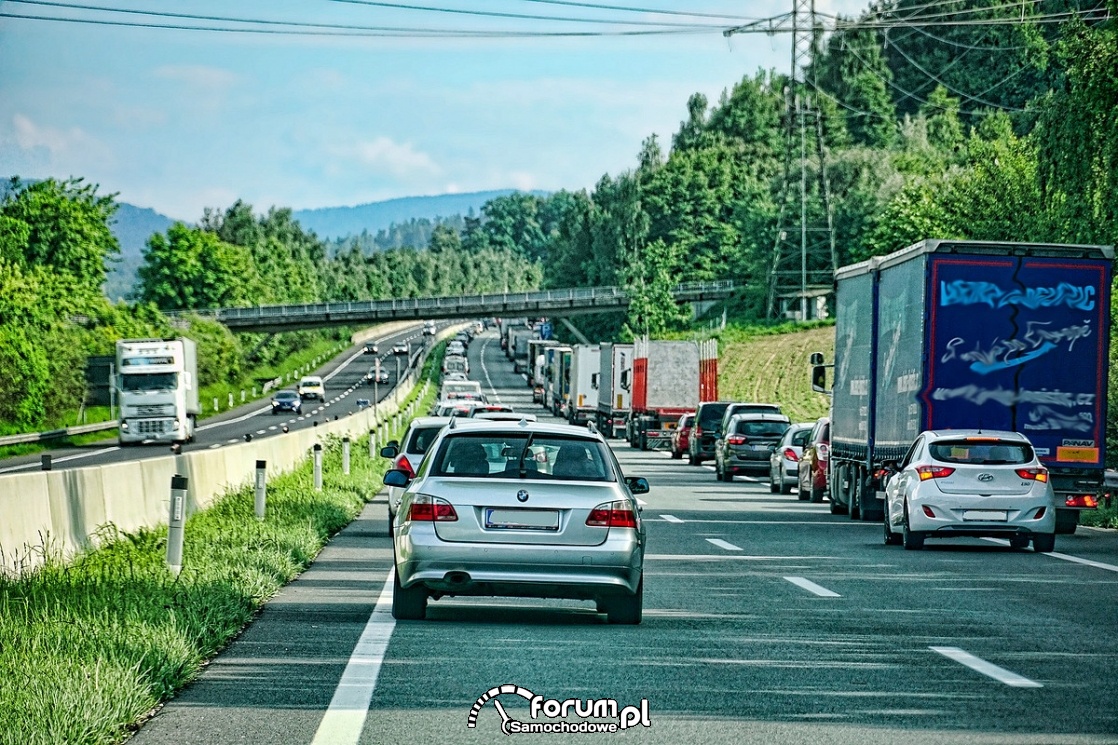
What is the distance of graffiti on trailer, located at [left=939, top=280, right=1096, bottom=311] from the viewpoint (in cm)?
2245

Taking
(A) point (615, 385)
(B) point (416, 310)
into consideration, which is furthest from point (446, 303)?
(A) point (615, 385)

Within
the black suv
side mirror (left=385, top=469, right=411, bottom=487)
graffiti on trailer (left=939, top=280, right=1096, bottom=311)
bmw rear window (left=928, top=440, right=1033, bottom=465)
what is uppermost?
graffiti on trailer (left=939, top=280, right=1096, bottom=311)

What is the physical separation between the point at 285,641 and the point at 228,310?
123 meters

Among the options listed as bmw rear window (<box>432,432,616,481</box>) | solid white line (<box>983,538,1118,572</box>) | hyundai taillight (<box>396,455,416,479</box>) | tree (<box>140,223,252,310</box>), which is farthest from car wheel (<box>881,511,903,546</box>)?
tree (<box>140,223,252,310</box>)

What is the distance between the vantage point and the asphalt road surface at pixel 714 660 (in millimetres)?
8133

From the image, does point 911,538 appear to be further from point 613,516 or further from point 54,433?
point 54,433

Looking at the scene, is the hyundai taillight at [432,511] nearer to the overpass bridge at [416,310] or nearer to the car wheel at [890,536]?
the car wheel at [890,536]

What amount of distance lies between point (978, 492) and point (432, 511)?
971 cm

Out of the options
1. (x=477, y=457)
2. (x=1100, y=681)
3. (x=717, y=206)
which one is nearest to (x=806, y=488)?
(x=477, y=457)

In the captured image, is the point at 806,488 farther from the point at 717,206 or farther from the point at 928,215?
the point at 717,206

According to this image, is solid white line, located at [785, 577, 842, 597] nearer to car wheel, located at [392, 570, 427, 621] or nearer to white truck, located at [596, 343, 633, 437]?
car wheel, located at [392, 570, 427, 621]

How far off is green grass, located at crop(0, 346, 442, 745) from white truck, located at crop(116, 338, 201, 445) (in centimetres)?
4155

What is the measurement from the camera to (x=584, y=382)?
7275cm

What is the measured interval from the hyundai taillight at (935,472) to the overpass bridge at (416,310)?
10302 cm
